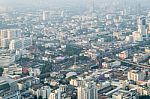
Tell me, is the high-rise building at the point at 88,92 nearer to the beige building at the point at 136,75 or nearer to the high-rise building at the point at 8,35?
the beige building at the point at 136,75

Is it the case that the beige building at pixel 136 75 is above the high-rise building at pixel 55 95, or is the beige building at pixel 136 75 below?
above

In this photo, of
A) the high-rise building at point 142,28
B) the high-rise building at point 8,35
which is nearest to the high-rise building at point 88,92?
the high-rise building at point 8,35

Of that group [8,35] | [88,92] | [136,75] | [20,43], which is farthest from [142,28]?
[88,92]

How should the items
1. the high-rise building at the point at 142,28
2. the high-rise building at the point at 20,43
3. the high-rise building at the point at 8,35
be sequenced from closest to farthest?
the high-rise building at the point at 20,43, the high-rise building at the point at 8,35, the high-rise building at the point at 142,28

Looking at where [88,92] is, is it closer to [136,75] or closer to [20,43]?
[136,75]

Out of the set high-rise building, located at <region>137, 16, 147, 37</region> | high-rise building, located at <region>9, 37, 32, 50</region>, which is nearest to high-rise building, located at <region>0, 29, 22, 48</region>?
high-rise building, located at <region>9, 37, 32, 50</region>

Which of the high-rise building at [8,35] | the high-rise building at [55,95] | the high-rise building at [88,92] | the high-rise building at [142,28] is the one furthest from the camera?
the high-rise building at [142,28]

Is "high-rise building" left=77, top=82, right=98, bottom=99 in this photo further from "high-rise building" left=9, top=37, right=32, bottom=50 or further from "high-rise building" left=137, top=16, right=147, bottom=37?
"high-rise building" left=137, top=16, right=147, bottom=37

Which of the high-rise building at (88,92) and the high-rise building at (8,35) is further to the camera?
the high-rise building at (8,35)
